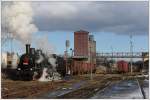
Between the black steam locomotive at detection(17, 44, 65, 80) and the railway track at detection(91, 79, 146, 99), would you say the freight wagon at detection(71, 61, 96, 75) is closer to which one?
the black steam locomotive at detection(17, 44, 65, 80)

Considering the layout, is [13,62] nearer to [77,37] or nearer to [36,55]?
[36,55]

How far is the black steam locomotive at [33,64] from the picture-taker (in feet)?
74.0

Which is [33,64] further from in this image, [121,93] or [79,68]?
[121,93]

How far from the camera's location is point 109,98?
47.1 ft

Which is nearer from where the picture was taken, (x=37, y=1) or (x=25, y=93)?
(x=37, y=1)

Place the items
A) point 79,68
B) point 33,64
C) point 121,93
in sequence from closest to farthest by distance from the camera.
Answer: point 121,93 → point 33,64 → point 79,68

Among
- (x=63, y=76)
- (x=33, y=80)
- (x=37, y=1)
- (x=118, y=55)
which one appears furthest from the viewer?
(x=63, y=76)

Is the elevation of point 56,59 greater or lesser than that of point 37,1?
lesser

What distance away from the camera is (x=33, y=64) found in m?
23.3

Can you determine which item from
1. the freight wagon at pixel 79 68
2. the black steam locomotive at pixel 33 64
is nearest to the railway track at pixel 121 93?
the black steam locomotive at pixel 33 64

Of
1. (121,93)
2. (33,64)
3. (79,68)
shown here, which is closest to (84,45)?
(121,93)

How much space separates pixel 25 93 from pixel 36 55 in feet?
22.8

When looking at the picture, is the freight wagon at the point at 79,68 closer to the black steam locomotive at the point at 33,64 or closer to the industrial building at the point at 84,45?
the black steam locomotive at the point at 33,64

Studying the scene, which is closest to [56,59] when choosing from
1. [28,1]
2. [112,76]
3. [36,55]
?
[36,55]
